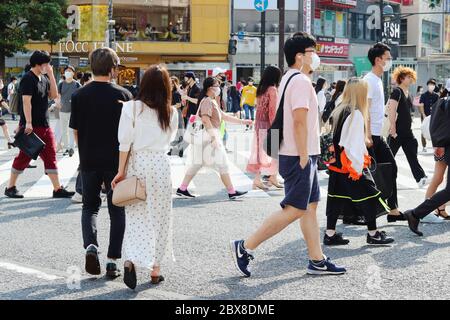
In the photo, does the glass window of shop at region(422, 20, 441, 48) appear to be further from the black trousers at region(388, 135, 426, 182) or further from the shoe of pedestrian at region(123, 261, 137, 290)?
the shoe of pedestrian at region(123, 261, 137, 290)

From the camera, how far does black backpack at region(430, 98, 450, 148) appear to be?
7.50m

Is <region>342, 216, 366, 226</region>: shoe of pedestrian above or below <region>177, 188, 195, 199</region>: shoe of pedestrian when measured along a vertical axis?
above

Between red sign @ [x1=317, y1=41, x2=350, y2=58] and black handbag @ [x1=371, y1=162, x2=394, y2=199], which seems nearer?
black handbag @ [x1=371, y1=162, x2=394, y2=199]

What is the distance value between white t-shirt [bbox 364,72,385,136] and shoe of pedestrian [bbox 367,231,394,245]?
52.9 inches

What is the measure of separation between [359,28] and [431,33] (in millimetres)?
10796

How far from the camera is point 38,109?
30.9ft

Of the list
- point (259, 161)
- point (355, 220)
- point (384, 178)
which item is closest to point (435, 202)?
point (384, 178)

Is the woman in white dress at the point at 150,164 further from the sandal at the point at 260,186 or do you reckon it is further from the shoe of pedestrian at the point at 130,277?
the sandal at the point at 260,186

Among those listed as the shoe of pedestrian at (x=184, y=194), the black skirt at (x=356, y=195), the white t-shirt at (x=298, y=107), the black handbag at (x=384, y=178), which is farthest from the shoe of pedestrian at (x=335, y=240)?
the shoe of pedestrian at (x=184, y=194)

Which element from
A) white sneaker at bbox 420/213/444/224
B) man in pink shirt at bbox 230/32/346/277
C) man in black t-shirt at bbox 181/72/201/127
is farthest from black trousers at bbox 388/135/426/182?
man in black t-shirt at bbox 181/72/201/127

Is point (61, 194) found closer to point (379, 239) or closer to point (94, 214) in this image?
point (94, 214)

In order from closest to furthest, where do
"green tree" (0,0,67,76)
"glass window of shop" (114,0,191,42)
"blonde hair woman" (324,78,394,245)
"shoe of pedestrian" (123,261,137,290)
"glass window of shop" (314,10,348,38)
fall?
1. "shoe of pedestrian" (123,261,137,290)
2. "blonde hair woman" (324,78,394,245)
3. "green tree" (0,0,67,76)
4. "glass window of shop" (114,0,191,42)
5. "glass window of shop" (314,10,348,38)
